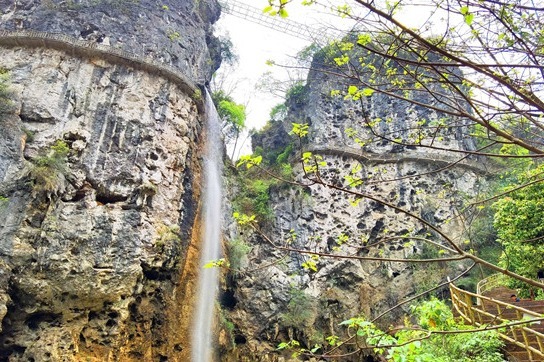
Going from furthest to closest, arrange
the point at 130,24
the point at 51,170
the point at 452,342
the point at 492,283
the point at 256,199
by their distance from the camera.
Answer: the point at 256,199
the point at 130,24
the point at 492,283
the point at 51,170
the point at 452,342

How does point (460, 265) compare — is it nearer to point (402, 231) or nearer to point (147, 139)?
point (402, 231)

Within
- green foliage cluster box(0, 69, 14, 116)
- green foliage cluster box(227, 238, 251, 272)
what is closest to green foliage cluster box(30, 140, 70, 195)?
green foliage cluster box(0, 69, 14, 116)

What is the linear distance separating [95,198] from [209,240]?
3276mm

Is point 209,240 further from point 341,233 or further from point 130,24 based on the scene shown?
point 130,24

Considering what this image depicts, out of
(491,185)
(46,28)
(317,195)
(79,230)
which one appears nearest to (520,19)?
(79,230)

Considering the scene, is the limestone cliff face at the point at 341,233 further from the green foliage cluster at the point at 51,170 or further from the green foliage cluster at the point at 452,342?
the green foliage cluster at the point at 51,170

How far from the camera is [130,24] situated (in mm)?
13016

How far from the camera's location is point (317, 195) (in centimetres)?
1447

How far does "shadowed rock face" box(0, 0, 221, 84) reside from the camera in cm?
1217

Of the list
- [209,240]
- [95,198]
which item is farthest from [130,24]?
[209,240]

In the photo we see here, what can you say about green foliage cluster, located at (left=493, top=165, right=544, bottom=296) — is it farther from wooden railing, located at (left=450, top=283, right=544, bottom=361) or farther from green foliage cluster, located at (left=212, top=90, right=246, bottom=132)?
green foliage cluster, located at (left=212, top=90, right=246, bottom=132)

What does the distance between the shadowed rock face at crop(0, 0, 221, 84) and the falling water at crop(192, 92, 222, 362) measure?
6.14ft

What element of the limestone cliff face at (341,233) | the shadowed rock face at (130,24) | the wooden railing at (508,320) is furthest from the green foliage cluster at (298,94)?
the wooden railing at (508,320)

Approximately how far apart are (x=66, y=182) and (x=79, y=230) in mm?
1278
